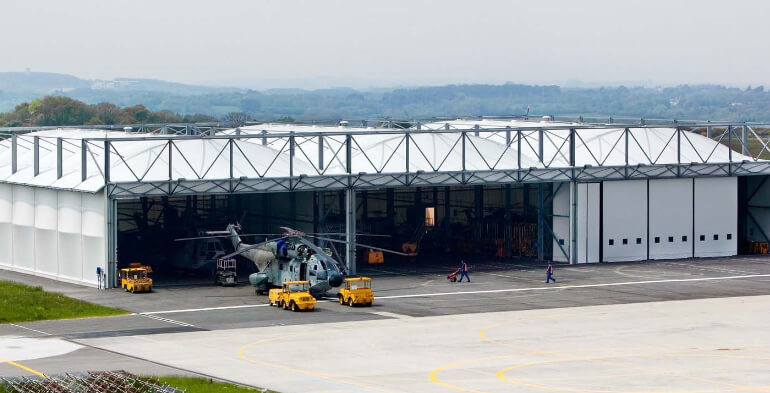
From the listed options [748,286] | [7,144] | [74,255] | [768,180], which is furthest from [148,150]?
[768,180]

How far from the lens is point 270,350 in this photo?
5466 cm

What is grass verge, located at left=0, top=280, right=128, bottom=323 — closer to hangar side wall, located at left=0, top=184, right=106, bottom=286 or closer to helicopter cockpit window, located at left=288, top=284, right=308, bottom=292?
hangar side wall, located at left=0, top=184, right=106, bottom=286

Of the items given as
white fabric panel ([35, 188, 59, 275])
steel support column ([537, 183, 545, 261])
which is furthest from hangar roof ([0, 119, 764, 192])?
steel support column ([537, 183, 545, 261])

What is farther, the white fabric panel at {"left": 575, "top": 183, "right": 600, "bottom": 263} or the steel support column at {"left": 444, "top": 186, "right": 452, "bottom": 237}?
the steel support column at {"left": 444, "top": 186, "right": 452, "bottom": 237}

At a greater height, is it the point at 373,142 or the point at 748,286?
the point at 373,142

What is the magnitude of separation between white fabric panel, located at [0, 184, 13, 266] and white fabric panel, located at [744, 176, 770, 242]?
56528 millimetres

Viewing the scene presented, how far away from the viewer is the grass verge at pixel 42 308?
65.6 m

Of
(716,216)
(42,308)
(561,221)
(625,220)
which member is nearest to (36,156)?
(42,308)

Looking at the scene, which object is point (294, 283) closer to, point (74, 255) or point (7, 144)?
point (74, 255)

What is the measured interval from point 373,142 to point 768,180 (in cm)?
3158

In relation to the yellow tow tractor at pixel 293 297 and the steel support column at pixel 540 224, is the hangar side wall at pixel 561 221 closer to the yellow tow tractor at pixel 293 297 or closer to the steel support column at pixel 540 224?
the steel support column at pixel 540 224

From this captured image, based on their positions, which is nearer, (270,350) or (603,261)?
(270,350)

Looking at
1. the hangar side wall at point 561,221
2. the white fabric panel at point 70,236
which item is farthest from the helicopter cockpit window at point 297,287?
the hangar side wall at point 561,221

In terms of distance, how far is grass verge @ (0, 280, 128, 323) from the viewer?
65.6 metres
